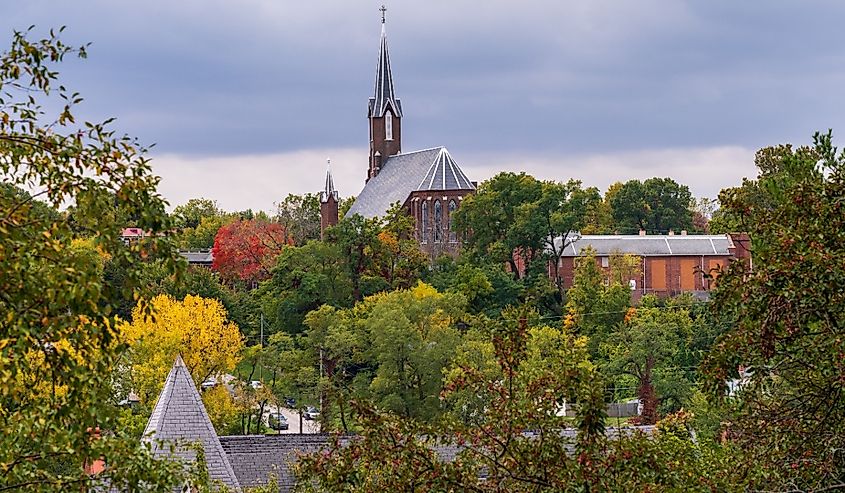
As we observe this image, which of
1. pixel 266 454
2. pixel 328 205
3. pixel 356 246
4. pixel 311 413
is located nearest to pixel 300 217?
pixel 328 205

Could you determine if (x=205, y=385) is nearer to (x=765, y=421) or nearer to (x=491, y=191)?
(x=491, y=191)

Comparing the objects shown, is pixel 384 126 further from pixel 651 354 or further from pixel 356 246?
pixel 651 354

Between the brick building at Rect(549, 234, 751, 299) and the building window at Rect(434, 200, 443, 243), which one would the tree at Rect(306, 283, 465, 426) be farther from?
the building window at Rect(434, 200, 443, 243)

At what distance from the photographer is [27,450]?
918 centimetres

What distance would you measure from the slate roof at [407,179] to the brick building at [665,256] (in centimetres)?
1186

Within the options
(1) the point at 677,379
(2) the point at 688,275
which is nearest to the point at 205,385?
(1) the point at 677,379

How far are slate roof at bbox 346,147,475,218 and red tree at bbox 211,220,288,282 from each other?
624 centimetres

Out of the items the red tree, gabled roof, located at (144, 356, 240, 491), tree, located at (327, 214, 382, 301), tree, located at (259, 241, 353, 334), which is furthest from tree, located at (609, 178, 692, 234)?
gabled roof, located at (144, 356, 240, 491)

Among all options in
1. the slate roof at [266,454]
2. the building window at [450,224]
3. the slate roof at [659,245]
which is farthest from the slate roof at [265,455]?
the slate roof at [659,245]

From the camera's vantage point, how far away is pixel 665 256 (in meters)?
91.4

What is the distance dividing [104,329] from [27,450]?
4.24 feet

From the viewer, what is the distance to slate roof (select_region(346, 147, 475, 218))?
98188 mm

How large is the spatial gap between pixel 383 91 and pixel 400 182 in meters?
11.5

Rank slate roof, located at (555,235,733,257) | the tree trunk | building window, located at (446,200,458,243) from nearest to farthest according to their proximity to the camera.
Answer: the tree trunk, slate roof, located at (555,235,733,257), building window, located at (446,200,458,243)
